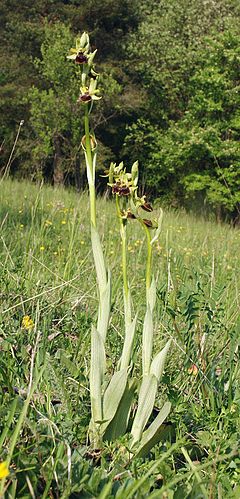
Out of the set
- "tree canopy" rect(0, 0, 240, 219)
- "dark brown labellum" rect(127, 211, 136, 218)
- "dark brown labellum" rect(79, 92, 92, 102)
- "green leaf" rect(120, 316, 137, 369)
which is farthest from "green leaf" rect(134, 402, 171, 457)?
"tree canopy" rect(0, 0, 240, 219)

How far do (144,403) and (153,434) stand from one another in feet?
0.21

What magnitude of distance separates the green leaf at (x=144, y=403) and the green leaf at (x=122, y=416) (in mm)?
33

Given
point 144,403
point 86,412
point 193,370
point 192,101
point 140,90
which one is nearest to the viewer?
point 144,403

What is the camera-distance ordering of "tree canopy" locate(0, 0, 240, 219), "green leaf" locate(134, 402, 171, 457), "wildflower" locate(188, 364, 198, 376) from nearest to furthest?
"green leaf" locate(134, 402, 171, 457) < "wildflower" locate(188, 364, 198, 376) < "tree canopy" locate(0, 0, 240, 219)

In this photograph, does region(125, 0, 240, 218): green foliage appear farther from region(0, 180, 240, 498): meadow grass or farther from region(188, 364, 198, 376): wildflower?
region(188, 364, 198, 376): wildflower

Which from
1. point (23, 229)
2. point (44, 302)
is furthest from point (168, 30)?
point (44, 302)

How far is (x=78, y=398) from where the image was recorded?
135 cm

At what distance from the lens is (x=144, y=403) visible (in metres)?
1.17

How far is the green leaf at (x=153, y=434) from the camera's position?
1149 mm

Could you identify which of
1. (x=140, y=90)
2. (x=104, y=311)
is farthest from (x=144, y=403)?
(x=140, y=90)

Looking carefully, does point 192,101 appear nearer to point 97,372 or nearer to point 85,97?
point 85,97

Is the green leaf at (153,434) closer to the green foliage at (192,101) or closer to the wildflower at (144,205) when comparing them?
the wildflower at (144,205)

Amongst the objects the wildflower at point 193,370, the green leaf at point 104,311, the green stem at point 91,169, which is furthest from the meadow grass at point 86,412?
the green stem at point 91,169

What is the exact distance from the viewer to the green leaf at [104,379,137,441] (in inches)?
48.1
